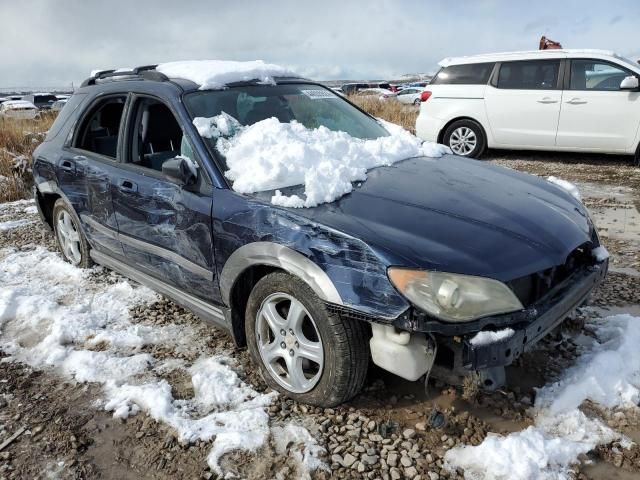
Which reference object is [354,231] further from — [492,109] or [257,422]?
[492,109]

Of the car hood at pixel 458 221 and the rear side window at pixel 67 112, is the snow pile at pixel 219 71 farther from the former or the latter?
the car hood at pixel 458 221

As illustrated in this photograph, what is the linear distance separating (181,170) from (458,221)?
146cm

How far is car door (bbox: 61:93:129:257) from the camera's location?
3600 mm

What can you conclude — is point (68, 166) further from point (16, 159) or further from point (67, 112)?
point (16, 159)

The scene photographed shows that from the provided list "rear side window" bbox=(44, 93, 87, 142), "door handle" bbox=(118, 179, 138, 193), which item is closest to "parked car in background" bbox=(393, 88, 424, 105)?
"rear side window" bbox=(44, 93, 87, 142)

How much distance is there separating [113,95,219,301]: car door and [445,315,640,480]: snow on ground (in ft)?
5.24

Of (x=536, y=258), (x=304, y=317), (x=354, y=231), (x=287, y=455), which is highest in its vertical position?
(x=354, y=231)

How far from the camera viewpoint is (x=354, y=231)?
2.26 meters

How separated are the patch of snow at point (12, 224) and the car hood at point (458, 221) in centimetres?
488

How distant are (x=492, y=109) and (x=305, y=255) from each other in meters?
7.11

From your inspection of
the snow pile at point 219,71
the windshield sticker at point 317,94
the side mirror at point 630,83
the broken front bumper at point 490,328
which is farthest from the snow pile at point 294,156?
the side mirror at point 630,83

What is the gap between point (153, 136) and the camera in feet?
11.7

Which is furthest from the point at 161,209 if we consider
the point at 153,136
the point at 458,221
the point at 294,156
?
the point at 458,221

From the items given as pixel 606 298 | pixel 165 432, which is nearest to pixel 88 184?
pixel 165 432
